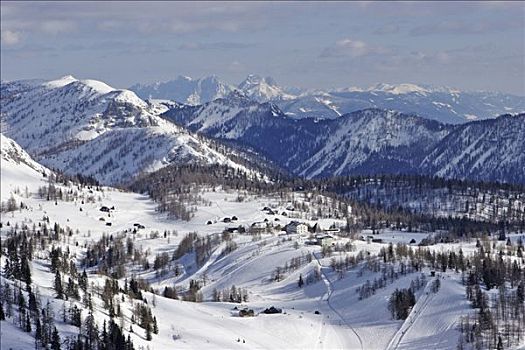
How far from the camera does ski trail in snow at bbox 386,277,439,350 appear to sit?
141m

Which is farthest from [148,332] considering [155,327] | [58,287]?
[58,287]

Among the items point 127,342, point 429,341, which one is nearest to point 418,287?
point 429,341

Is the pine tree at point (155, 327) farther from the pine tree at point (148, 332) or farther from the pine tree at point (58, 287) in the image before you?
the pine tree at point (58, 287)

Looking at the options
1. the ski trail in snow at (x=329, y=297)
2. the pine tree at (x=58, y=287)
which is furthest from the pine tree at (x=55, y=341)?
the ski trail in snow at (x=329, y=297)

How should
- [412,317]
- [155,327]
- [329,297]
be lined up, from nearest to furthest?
[155,327] < [412,317] < [329,297]

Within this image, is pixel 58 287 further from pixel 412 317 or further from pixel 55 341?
pixel 412 317

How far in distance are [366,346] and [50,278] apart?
58.6 metres

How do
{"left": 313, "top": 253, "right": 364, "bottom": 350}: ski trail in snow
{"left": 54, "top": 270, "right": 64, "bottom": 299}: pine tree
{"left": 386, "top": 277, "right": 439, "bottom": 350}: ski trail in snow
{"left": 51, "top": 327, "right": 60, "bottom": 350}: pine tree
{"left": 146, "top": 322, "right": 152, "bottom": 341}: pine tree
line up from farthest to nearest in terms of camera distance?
{"left": 313, "top": 253, "right": 364, "bottom": 350}: ski trail in snow, {"left": 386, "top": 277, "right": 439, "bottom": 350}: ski trail in snow, {"left": 54, "top": 270, "right": 64, "bottom": 299}: pine tree, {"left": 146, "top": 322, "right": 152, "bottom": 341}: pine tree, {"left": 51, "top": 327, "right": 60, "bottom": 350}: pine tree

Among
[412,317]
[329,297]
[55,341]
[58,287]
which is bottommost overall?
[329,297]

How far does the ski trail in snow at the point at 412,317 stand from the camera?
5546 inches

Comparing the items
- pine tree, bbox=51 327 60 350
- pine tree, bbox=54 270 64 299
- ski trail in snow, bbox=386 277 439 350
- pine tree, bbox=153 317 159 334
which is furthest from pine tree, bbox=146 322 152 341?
ski trail in snow, bbox=386 277 439 350

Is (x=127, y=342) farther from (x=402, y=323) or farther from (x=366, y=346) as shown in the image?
(x=402, y=323)

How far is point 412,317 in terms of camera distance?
150250 millimetres

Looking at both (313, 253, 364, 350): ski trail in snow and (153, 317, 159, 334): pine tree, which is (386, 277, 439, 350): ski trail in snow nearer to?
(313, 253, 364, 350): ski trail in snow
